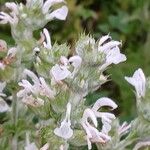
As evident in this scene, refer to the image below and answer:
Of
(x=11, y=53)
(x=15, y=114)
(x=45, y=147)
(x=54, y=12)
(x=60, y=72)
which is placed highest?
(x=54, y=12)

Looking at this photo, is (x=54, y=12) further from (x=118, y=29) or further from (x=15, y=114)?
(x=118, y=29)

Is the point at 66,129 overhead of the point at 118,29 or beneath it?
beneath

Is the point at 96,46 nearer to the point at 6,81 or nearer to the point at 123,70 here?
the point at 6,81

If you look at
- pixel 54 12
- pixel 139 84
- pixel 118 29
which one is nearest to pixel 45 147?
pixel 139 84

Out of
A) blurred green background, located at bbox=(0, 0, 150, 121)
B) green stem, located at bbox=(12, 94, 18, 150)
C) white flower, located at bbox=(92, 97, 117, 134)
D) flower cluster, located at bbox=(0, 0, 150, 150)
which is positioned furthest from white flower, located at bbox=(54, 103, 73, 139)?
blurred green background, located at bbox=(0, 0, 150, 121)

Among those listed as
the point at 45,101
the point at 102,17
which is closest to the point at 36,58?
the point at 45,101

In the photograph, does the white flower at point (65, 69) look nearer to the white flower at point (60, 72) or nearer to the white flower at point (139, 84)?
the white flower at point (60, 72)
